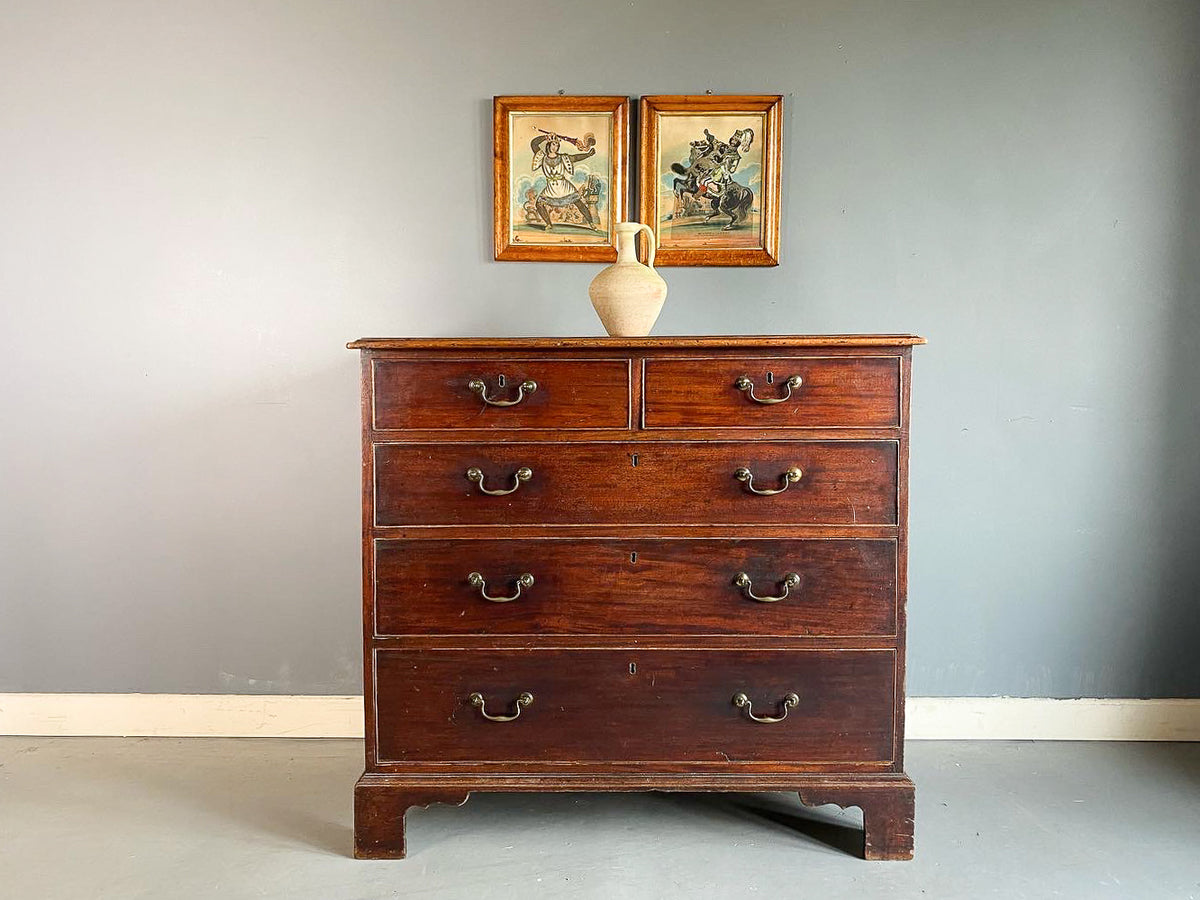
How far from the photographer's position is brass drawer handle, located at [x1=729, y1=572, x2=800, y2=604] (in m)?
1.90

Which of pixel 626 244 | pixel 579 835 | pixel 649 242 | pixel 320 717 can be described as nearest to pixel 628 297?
pixel 626 244

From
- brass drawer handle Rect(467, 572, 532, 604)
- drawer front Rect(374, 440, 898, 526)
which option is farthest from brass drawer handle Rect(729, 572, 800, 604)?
brass drawer handle Rect(467, 572, 532, 604)

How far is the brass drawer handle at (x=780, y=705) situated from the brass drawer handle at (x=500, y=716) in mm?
434

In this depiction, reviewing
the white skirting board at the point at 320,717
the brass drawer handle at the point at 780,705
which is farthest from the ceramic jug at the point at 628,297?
the white skirting board at the point at 320,717

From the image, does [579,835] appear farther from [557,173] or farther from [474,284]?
[557,173]

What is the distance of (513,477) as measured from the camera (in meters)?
1.90

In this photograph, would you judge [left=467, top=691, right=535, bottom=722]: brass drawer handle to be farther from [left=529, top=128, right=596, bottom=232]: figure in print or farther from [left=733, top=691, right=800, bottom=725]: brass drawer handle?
[left=529, top=128, right=596, bottom=232]: figure in print

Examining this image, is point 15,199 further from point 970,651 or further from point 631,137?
point 970,651

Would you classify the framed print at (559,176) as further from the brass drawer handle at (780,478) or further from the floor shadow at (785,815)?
the floor shadow at (785,815)

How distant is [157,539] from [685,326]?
1.59 metres

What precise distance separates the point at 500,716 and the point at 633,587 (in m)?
0.39

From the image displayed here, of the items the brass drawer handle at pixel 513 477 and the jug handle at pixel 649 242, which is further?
the jug handle at pixel 649 242

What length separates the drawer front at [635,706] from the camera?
6.33 ft

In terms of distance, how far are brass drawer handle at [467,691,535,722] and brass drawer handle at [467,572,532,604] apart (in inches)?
7.9
